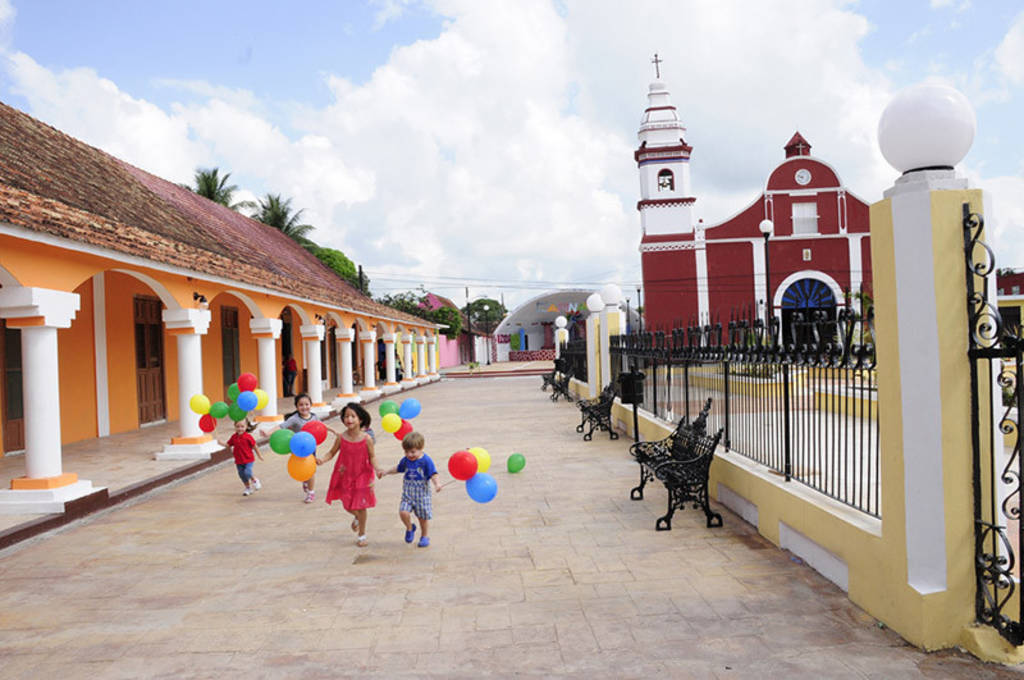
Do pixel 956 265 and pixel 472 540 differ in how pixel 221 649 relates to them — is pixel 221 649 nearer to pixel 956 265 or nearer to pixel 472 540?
pixel 472 540

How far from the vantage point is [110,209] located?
9.38m

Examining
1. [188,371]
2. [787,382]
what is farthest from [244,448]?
[787,382]

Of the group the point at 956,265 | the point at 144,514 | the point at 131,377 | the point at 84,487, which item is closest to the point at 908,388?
the point at 956,265

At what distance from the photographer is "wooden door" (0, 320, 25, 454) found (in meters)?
9.80

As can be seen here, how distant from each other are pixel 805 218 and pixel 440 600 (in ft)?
99.9

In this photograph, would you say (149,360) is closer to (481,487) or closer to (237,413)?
(237,413)

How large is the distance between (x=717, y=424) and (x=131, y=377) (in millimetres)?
10333

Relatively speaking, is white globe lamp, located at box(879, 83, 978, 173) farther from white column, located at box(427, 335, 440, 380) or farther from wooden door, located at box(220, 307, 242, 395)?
white column, located at box(427, 335, 440, 380)

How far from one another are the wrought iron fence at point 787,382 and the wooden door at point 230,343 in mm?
11002

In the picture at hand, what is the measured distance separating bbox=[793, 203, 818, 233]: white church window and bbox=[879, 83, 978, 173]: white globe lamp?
29.3 metres

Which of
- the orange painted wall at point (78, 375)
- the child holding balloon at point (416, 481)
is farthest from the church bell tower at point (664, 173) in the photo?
the child holding balloon at point (416, 481)

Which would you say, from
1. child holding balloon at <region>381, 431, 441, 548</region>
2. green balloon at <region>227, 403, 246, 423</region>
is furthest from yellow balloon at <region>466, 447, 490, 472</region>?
green balloon at <region>227, 403, 246, 423</region>

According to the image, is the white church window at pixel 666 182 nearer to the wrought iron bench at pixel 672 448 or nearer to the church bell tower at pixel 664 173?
the church bell tower at pixel 664 173

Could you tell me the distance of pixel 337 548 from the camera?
18.1ft
